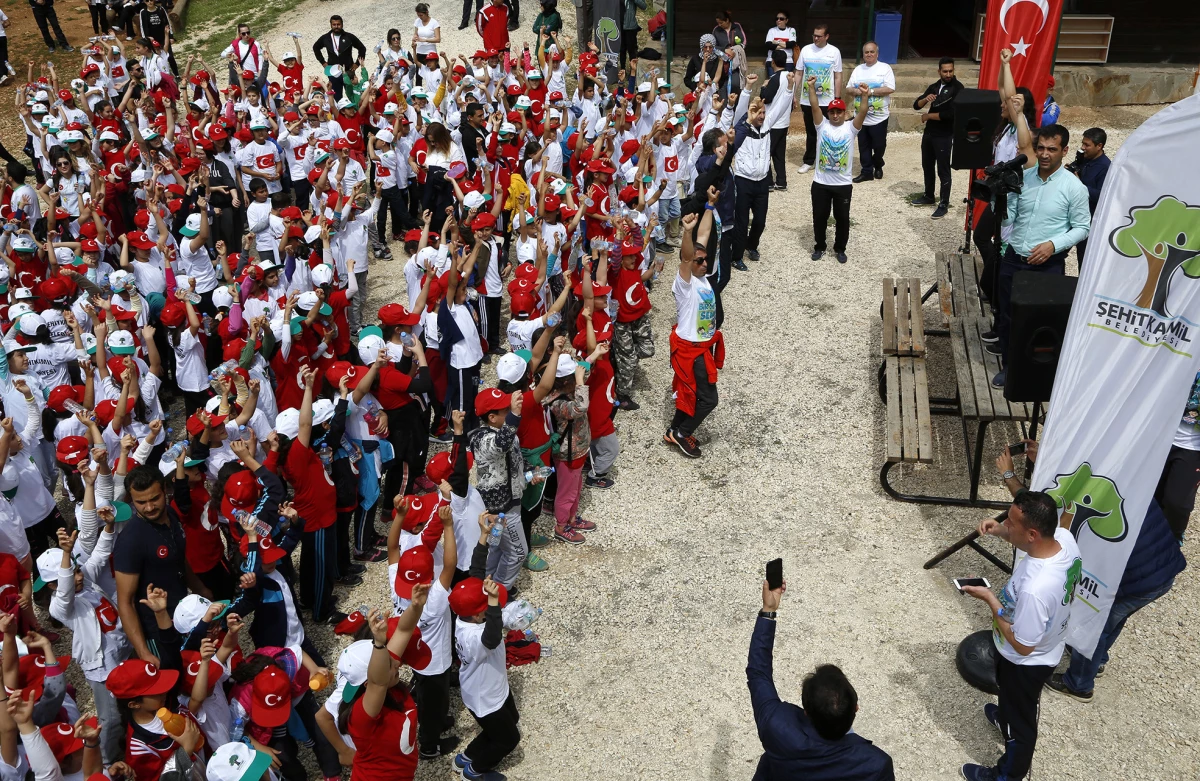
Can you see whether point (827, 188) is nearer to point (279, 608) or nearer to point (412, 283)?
point (412, 283)

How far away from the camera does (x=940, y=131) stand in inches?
516

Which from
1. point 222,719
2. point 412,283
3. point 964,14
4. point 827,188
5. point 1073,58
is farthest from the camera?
point 964,14

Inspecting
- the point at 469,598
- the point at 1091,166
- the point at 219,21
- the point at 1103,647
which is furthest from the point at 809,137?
the point at 219,21

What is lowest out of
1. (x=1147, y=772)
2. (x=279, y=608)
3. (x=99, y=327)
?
(x=1147, y=772)

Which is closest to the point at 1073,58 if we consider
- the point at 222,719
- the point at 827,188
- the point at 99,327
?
the point at 827,188

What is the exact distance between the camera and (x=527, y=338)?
844cm

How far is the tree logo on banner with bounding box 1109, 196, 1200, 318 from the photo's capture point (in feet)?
17.5

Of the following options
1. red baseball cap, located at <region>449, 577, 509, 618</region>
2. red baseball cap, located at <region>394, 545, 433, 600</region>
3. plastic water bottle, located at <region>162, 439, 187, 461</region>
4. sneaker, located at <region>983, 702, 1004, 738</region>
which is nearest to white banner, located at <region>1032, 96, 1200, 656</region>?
sneaker, located at <region>983, 702, 1004, 738</region>

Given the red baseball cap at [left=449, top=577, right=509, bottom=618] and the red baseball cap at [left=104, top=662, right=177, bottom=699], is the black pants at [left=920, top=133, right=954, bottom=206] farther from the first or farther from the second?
the red baseball cap at [left=104, top=662, right=177, bottom=699]

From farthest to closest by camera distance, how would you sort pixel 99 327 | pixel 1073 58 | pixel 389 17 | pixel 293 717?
pixel 389 17 → pixel 1073 58 → pixel 99 327 → pixel 293 717

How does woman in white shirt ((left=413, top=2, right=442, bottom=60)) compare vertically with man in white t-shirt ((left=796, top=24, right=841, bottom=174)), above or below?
above

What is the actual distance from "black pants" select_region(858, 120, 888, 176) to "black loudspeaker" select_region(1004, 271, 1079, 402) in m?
8.02

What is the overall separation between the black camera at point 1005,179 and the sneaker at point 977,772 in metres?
4.49

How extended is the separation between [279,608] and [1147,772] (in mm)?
5126
